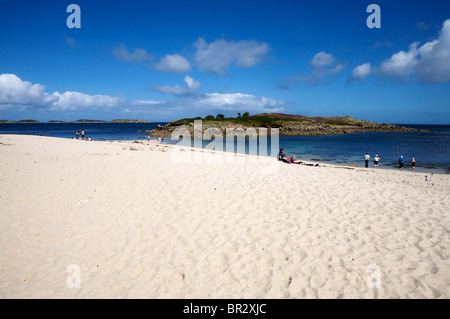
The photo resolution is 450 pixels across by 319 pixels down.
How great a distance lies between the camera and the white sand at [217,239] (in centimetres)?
433

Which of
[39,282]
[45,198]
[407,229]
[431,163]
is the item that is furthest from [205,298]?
[431,163]

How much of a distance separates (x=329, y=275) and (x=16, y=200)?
968 cm

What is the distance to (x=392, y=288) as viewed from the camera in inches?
167

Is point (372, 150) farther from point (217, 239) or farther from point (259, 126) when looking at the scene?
point (259, 126)

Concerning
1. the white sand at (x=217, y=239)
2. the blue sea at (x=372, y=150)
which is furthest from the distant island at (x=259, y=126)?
the white sand at (x=217, y=239)

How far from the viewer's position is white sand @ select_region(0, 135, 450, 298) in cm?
433

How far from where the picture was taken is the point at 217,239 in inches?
229

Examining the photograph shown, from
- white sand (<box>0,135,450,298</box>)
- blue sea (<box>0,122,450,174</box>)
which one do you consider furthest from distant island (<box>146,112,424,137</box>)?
white sand (<box>0,135,450,298</box>)

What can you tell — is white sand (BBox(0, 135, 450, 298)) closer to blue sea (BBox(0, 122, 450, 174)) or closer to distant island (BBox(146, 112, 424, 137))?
blue sea (BBox(0, 122, 450, 174))

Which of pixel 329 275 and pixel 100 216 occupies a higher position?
pixel 100 216

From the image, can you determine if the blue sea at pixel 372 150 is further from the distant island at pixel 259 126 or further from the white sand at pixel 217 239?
the white sand at pixel 217 239

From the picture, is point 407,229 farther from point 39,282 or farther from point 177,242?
point 39,282

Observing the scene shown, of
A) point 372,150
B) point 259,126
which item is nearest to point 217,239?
point 372,150

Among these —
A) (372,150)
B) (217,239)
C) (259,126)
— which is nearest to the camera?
(217,239)
